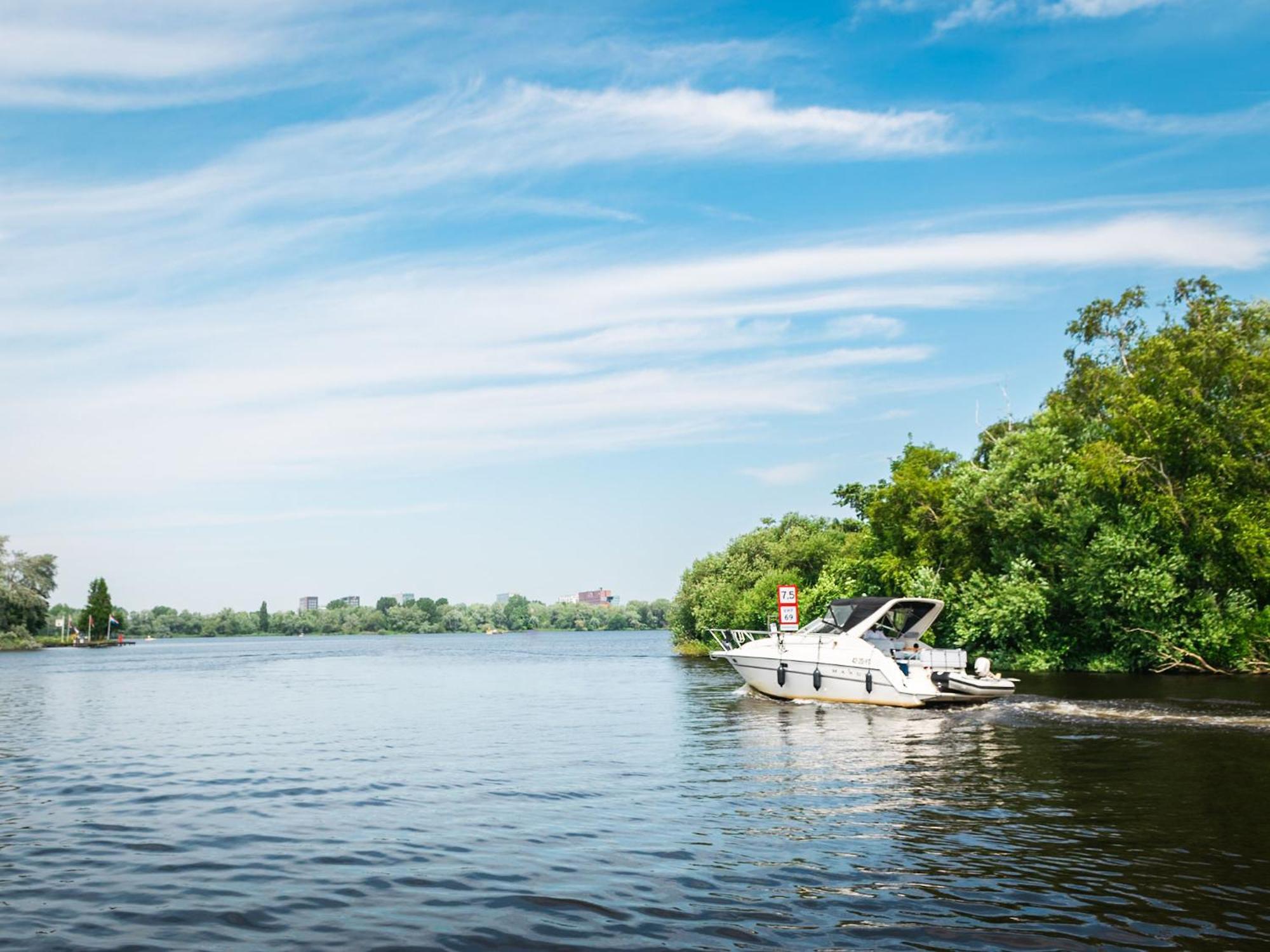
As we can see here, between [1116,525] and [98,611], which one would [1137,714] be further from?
[98,611]

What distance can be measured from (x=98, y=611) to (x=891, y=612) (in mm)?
162277

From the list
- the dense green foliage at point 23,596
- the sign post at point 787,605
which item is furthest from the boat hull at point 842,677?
the dense green foliage at point 23,596

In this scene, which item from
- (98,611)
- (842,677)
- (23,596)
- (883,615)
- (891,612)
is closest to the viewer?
(842,677)

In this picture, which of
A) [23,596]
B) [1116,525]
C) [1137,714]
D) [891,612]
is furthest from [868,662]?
[23,596]

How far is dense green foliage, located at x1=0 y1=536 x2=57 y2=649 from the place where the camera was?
123812mm

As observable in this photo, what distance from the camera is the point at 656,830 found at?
15.7m

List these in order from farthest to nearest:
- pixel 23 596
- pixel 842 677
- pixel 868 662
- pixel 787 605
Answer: pixel 23 596 < pixel 787 605 < pixel 842 677 < pixel 868 662

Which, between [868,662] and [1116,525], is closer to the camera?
[868,662]

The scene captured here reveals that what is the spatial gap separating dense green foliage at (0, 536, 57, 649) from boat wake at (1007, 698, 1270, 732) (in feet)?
421

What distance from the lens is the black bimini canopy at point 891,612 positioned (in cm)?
3634

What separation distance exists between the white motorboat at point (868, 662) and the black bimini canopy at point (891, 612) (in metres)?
0.03

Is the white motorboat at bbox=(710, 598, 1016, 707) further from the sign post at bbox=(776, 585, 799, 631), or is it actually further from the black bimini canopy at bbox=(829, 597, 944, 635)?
the sign post at bbox=(776, 585, 799, 631)

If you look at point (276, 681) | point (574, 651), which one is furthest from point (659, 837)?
point (574, 651)

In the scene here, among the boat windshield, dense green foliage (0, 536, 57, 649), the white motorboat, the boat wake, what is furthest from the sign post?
dense green foliage (0, 536, 57, 649)
